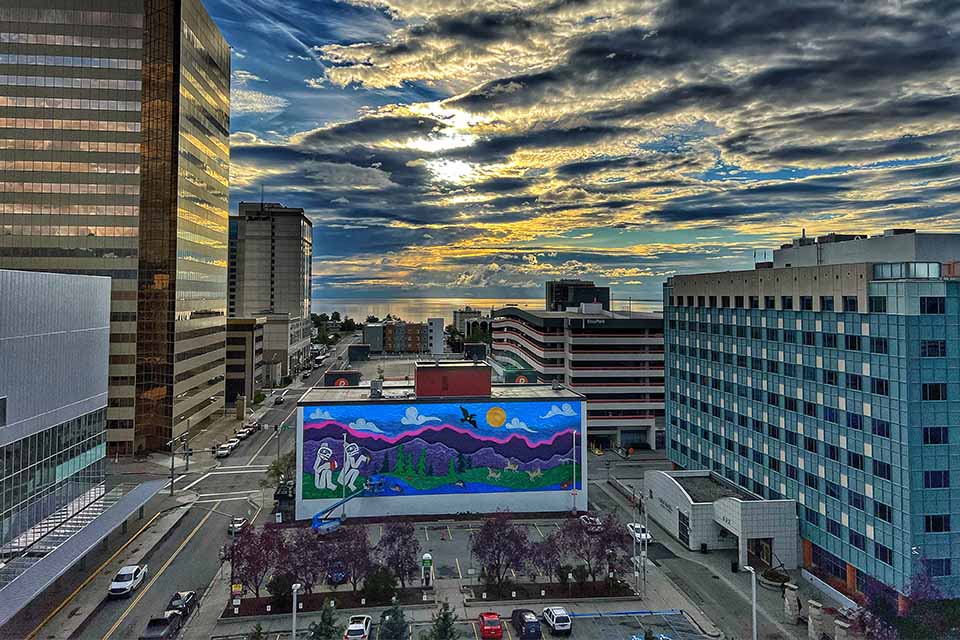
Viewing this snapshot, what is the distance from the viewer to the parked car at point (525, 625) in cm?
3534

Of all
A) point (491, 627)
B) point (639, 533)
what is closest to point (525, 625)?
point (491, 627)

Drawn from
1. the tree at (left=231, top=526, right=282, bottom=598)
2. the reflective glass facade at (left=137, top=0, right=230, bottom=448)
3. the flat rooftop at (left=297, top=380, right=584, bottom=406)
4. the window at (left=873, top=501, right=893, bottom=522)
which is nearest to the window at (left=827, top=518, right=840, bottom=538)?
the window at (left=873, top=501, right=893, bottom=522)

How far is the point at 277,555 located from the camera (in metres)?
40.0

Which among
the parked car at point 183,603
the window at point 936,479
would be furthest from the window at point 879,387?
the parked car at point 183,603

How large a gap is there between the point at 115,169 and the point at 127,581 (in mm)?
60159

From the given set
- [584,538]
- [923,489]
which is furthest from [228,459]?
[923,489]

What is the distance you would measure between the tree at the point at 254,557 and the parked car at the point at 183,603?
3120mm

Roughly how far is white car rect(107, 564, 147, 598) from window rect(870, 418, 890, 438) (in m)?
52.1

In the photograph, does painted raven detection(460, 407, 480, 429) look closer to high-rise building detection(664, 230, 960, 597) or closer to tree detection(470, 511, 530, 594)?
tree detection(470, 511, 530, 594)

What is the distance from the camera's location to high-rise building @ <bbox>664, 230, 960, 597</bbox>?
37438mm

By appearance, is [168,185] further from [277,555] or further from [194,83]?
[277,555]

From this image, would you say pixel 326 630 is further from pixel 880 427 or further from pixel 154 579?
pixel 880 427

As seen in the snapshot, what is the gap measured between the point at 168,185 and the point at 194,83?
17.5 m

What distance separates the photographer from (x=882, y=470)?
129 feet
